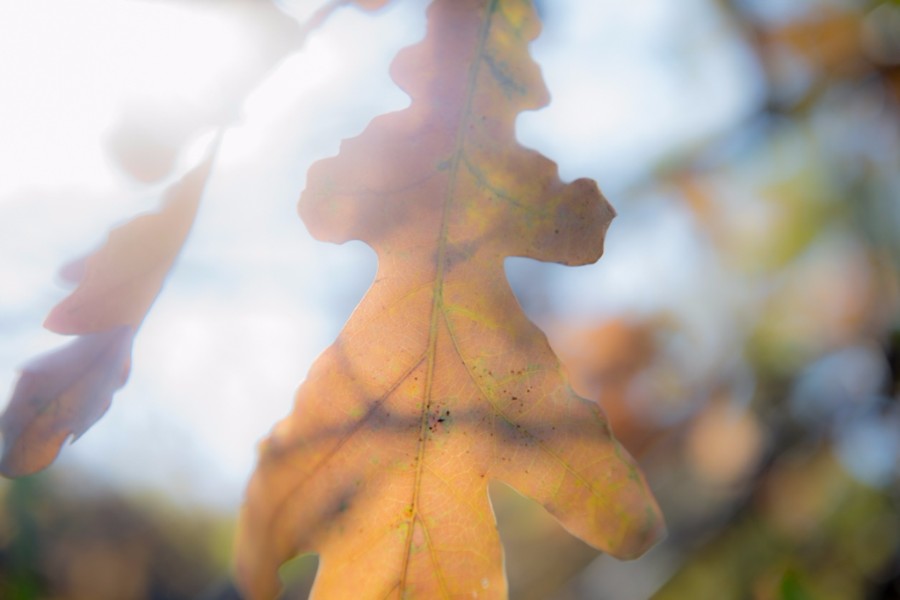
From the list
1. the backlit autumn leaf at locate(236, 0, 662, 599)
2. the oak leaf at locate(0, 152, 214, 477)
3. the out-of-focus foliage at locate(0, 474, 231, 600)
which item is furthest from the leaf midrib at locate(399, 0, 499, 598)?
the out-of-focus foliage at locate(0, 474, 231, 600)

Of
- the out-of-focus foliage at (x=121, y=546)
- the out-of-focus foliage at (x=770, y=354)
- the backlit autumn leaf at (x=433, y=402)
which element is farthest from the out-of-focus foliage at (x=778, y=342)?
the out-of-focus foliage at (x=121, y=546)

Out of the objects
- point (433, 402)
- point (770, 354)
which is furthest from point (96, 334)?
point (770, 354)

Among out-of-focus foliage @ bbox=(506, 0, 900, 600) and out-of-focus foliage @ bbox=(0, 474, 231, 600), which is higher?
out-of-focus foliage @ bbox=(506, 0, 900, 600)

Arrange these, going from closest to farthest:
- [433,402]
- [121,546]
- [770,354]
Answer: [433,402]
[770,354]
[121,546]

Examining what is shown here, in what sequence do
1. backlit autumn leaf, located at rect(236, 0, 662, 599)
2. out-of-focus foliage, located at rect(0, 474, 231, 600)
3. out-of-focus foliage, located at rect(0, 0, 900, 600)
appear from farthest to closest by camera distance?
out-of-focus foliage, located at rect(0, 474, 231, 600) < out-of-focus foliage, located at rect(0, 0, 900, 600) < backlit autumn leaf, located at rect(236, 0, 662, 599)

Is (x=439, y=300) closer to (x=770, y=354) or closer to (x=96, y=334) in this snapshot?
(x=96, y=334)

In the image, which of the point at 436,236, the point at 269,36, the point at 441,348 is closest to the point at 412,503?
the point at 441,348

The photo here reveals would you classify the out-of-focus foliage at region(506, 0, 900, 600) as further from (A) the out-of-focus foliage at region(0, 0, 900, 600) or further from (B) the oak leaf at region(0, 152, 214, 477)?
(B) the oak leaf at region(0, 152, 214, 477)

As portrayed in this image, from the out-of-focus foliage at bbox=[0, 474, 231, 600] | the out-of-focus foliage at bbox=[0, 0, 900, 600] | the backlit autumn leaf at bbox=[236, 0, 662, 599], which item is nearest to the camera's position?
the backlit autumn leaf at bbox=[236, 0, 662, 599]
